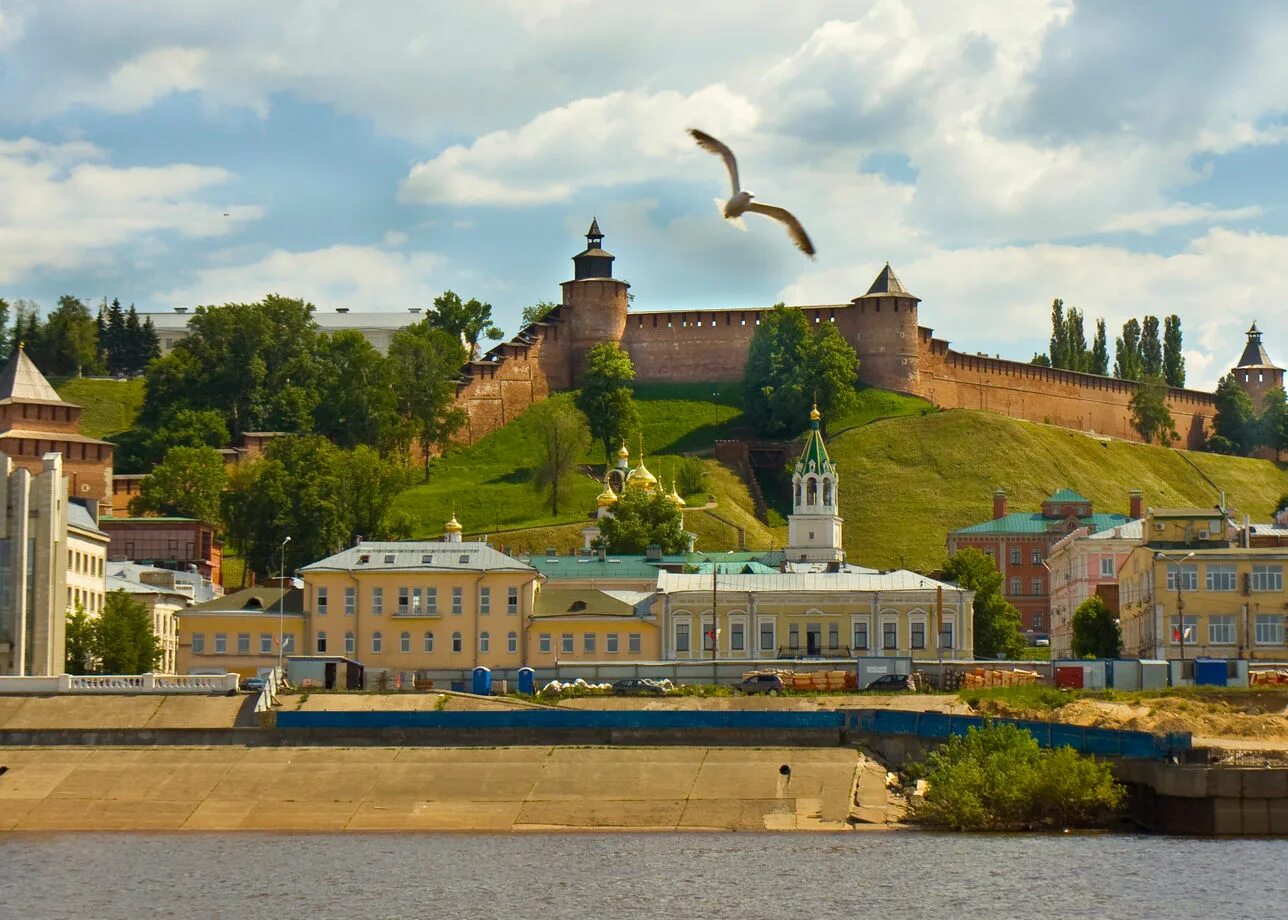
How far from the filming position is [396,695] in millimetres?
75812

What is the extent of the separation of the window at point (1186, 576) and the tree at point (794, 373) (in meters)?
75.7

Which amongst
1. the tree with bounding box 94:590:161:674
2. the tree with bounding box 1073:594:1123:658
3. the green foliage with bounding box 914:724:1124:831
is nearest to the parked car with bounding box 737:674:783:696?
the green foliage with bounding box 914:724:1124:831

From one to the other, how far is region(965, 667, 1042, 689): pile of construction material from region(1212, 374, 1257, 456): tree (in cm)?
11330

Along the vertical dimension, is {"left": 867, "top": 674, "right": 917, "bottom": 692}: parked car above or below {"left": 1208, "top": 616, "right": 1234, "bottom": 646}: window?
below

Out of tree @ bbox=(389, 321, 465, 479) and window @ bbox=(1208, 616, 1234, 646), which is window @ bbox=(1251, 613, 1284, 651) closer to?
window @ bbox=(1208, 616, 1234, 646)

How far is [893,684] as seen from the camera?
77.5 metres

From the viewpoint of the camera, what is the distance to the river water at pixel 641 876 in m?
49.1

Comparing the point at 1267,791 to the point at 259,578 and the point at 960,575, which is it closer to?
the point at 960,575

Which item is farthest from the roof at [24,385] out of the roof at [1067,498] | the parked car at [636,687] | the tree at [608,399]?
the parked car at [636,687]

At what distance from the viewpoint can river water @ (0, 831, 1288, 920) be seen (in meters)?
49.1

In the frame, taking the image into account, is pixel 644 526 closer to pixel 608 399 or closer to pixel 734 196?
pixel 608 399

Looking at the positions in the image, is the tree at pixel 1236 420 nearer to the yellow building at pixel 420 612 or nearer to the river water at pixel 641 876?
the yellow building at pixel 420 612

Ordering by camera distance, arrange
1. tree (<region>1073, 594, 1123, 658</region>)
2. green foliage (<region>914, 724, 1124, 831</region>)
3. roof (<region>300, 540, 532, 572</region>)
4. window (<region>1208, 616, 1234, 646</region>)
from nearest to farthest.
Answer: green foliage (<region>914, 724, 1124, 831</region>) → window (<region>1208, 616, 1234, 646</region>) → roof (<region>300, 540, 532, 572</region>) → tree (<region>1073, 594, 1123, 658</region>)

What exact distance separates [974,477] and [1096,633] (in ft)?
196
